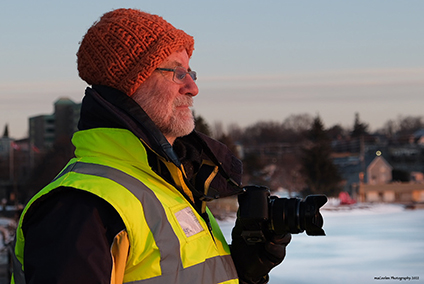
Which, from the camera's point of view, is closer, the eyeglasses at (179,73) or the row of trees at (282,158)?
the eyeglasses at (179,73)

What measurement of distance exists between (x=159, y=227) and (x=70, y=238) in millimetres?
311

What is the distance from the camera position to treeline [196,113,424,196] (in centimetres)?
5331

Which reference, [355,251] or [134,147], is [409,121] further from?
[134,147]

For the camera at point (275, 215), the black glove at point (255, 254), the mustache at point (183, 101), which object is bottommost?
the black glove at point (255, 254)

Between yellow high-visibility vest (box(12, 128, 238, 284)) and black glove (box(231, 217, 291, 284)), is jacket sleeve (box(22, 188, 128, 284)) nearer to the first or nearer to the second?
yellow high-visibility vest (box(12, 128, 238, 284))

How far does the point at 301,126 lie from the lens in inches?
4830

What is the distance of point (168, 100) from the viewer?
7.52 feet

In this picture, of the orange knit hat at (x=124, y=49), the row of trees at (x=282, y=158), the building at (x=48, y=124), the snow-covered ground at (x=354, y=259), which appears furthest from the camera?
the building at (x=48, y=124)

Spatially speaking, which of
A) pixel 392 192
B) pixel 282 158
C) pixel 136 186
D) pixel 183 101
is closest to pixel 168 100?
pixel 183 101

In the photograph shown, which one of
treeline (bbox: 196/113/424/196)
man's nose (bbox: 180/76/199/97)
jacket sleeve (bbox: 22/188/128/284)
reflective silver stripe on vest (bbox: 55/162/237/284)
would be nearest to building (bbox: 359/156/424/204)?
treeline (bbox: 196/113/424/196)

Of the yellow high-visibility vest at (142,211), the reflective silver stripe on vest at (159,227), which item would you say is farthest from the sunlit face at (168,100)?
the reflective silver stripe on vest at (159,227)

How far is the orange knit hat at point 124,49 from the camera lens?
2.19 metres

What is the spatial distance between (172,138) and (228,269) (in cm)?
57

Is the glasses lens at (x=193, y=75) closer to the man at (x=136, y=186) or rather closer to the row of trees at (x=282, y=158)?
the man at (x=136, y=186)
